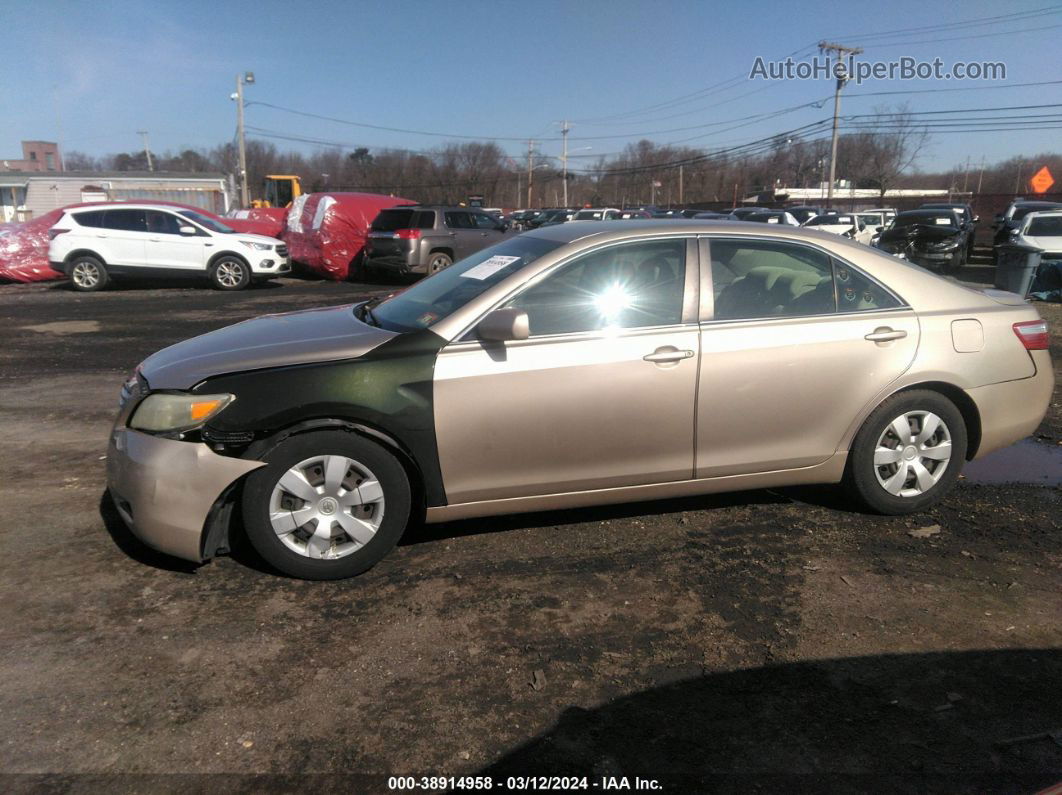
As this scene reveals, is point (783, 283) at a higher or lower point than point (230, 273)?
higher

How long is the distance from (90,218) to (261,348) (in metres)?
14.8

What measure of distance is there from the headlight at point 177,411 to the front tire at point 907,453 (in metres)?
3.27

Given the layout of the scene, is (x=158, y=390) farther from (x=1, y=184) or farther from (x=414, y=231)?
(x=1, y=184)

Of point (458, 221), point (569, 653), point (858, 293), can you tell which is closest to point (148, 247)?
point (458, 221)

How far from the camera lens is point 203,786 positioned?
7.79 feet

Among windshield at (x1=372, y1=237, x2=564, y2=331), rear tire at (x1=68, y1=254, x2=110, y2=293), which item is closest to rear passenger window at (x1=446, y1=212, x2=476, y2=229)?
rear tire at (x1=68, y1=254, x2=110, y2=293)

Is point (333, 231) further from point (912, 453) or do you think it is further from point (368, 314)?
point (912, 453)

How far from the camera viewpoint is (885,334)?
164 inches

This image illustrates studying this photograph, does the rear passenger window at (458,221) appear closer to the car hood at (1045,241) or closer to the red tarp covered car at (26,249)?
the red tarp covered car at (26,249)

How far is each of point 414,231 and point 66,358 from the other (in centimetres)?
914

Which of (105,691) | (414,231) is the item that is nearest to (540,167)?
(414,231)

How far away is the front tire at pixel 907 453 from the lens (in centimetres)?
421

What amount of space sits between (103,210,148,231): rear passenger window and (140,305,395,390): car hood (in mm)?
13811

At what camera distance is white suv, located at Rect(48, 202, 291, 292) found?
15.8 m
